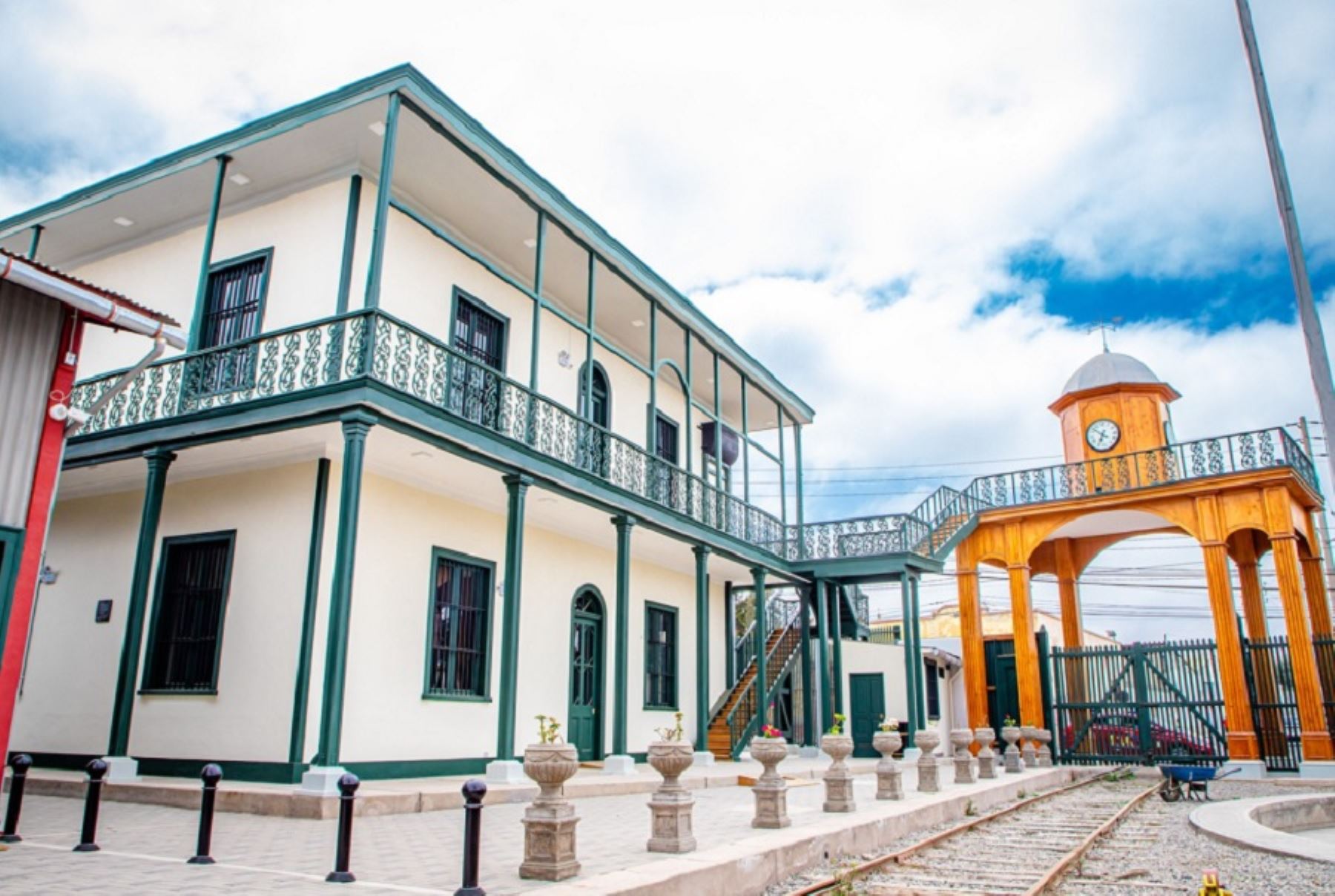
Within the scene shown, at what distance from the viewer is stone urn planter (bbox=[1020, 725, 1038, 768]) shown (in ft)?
59.7

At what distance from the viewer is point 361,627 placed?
11.3 m

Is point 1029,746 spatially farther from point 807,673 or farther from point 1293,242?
point 1293,242

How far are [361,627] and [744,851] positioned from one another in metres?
6.18

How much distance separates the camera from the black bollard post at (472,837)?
17.0 feet

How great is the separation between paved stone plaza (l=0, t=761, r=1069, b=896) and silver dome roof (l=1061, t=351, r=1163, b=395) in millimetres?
15055

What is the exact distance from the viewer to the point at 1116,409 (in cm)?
2258

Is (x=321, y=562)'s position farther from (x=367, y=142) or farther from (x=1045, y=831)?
(x=1045, y=831)

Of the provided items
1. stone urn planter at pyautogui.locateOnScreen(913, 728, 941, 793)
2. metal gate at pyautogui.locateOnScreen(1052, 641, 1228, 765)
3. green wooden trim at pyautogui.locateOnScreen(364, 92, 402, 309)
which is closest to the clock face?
metal gate at pyautogui.locateOnScreen(1052, 641, 1228, 765)

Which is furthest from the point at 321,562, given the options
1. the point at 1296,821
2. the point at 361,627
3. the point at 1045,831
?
the point at 1296,821

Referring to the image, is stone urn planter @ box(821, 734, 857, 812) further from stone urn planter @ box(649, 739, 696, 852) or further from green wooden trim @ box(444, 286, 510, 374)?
green wooden trim @ box(444, 286, 510, 374)

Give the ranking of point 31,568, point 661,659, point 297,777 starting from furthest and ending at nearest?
point 661,659
point 297,777
point 31,568

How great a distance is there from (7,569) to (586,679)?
9.58 m

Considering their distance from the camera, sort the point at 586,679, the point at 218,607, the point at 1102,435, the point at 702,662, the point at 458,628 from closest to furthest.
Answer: the point at 218,607 < the point at 458,628 < the point at 586,679 < the point at 702,662 < the point at 1102,435

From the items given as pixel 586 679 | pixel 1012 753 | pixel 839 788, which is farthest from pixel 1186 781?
pixel 586 679
